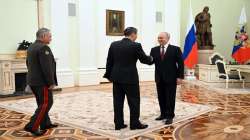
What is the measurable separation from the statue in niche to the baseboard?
15.7 feet

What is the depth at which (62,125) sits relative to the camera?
512cm

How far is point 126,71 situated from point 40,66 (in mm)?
1249

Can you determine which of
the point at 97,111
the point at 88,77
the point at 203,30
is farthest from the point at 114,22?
the point at 97,111

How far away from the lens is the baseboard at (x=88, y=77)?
1098 centimetres

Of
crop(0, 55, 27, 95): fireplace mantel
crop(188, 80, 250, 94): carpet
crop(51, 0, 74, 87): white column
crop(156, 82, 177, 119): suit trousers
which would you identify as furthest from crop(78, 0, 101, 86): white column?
crop(156, 82, 177, 119): suit trousers

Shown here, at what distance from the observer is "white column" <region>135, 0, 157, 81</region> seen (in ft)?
41.2

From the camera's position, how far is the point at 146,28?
12.7 meters

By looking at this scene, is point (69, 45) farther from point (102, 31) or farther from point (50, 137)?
point (50, 137)

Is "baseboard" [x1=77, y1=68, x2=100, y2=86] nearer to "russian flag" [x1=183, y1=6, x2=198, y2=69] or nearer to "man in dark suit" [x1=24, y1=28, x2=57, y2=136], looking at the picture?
"russian flag" [x1=183, y1=6, x2=198, y2=69]

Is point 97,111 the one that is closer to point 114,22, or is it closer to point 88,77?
point 88,77

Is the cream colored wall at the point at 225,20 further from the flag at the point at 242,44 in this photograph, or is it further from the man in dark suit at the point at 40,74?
the man in dark suit at the point at 40,74

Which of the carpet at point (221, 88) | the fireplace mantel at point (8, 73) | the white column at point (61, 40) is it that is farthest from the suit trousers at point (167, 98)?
the white column at point (61, 40)

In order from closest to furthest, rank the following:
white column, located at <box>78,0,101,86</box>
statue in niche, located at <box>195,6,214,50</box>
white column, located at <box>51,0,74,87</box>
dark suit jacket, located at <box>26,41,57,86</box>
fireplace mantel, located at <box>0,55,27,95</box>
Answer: dark suit jacket, located at <box>26,41,57,86</box>
fireplace mantel, located at <box>0,55,27,95</box>
white column, located at <box>51,0,74,87</box>
white column, located at <box>78,0,101,86</box>
statue in niche, located at <box>195,6,214,50</box>

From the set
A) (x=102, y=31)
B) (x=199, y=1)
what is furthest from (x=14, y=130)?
(x=199, y=1)
